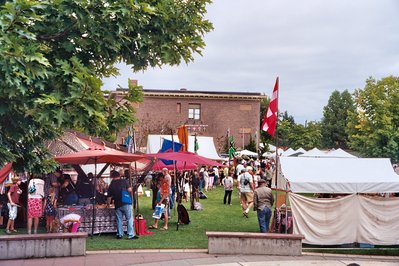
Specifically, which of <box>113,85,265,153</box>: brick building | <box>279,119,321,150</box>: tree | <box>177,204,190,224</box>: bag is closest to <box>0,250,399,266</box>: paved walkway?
<box>177,204,190,224</box>: bag

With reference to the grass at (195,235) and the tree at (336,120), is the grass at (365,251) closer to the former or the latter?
the grass at (195,235)

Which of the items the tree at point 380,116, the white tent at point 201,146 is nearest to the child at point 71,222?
the white tent at point 201,146

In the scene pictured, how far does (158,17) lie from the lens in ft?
26.5

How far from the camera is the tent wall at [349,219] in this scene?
43.6 ft

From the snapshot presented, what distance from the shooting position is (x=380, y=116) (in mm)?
49031

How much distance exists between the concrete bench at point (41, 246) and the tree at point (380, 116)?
139 ft

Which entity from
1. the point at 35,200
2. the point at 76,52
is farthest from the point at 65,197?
the point at 76,52

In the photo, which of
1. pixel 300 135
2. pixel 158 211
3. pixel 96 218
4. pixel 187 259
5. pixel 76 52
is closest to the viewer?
pixel 76 52

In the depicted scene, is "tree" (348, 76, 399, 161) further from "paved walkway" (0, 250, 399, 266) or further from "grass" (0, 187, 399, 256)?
"paved walkway" (0, 250, 399, 266)

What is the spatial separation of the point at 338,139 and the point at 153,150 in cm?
6818

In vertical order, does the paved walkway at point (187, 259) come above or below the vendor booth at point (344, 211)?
below

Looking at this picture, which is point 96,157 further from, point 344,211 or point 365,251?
point 365,251

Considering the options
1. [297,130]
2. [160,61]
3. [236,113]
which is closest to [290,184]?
[160,61]

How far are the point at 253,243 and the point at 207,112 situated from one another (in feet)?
157
